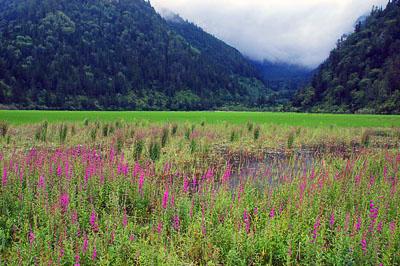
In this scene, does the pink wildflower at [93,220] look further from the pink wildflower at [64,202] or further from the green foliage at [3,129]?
the green foliage at [3,129]

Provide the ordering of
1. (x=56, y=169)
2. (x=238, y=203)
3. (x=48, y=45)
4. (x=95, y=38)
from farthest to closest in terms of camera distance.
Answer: (x=95, y=38), (x=48, y=45), (x=56, y=169), (x=238, y=203)

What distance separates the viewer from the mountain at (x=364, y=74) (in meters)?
114

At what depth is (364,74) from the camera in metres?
135

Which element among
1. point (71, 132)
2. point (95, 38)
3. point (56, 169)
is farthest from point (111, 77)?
point (56, 169)

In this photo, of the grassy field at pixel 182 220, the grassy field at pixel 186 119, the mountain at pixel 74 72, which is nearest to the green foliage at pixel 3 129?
the grassy field at pixel 186 119

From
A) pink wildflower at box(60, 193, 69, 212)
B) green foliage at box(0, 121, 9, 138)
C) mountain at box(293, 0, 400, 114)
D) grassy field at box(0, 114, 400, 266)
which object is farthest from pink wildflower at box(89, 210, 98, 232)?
mountain at box(293, 0, 400, 114)

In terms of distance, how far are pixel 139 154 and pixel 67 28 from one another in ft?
624

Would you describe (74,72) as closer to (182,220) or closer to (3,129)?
(3,129)

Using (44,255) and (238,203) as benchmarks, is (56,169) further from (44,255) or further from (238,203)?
(238,203)

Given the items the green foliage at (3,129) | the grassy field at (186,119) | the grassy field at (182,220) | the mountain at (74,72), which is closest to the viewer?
the grassy field at (182,220)

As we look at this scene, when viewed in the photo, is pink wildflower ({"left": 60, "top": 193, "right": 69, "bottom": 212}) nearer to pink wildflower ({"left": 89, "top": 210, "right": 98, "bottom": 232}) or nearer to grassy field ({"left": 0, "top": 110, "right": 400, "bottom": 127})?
pink wildflower ({"left": 89, "top": 210, "right": 98, "bottom": 232})

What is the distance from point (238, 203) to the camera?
679 cm

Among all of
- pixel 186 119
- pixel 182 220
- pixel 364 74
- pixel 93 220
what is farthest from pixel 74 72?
pixel 93 220

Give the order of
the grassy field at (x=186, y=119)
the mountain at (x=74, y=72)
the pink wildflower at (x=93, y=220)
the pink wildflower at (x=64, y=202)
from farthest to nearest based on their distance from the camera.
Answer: the mountain at (x=74, y=72) → the grassy field at (x=186, y=119) → the pink wildflower at (x=64, y=202) → the pink wildflower at (x=93, y=220)
